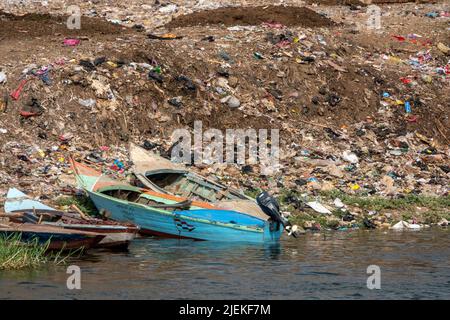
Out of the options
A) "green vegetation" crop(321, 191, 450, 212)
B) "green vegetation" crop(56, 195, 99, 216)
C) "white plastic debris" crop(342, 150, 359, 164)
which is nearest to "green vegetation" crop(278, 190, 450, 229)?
"green vegetation" crop(321, 191, 450, 212)

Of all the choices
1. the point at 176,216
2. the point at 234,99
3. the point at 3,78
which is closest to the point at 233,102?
the point at 234,99

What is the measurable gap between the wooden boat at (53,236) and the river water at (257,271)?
323 millimetres

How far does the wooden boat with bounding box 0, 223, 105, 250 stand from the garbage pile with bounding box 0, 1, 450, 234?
3374 mm

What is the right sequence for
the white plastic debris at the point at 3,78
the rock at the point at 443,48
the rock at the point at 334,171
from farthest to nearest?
the rock at the point at 443,48, the white plastic debris at the point at 3,78, the rock at the point at 334,171

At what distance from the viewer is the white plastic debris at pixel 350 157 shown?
22.4 m

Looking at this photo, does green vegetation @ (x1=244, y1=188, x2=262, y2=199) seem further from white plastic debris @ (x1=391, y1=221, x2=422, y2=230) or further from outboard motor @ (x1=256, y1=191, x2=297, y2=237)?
white plastic debris @ (x1=391, y1=221, x2=422, y2=230)

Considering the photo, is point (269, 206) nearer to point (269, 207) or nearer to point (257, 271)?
point (269, 207)

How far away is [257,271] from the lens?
51.0 feet

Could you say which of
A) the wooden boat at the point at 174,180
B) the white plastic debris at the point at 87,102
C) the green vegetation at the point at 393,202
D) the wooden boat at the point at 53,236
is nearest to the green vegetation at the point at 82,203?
the wooden boat at the point at 174,180

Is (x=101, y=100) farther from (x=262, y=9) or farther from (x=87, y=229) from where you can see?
(x=262, y=9)

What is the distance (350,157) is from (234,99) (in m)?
3.19

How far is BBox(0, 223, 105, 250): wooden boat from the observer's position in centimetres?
1573

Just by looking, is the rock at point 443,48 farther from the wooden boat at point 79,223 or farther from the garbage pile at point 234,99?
the wooden boat at point 79,223

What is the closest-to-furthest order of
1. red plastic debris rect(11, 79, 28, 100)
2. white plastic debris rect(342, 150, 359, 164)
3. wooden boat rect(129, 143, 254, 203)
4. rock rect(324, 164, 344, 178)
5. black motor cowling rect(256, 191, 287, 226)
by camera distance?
black motor cowling rect(256, 191, 287, 226) < wooden boat rect(129, 143, 254, 203) < rock rect(324, 164, 344, 178) < red plastic debris rect(11, 79, 28, 100) < white plastic debris rect(342, 150, 359, 164)
